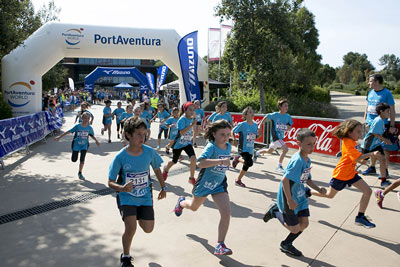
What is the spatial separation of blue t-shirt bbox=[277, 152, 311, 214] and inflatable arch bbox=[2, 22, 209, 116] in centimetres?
1219

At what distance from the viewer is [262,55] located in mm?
15641

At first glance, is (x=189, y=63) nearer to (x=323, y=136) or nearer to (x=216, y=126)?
(x=323, y=136)

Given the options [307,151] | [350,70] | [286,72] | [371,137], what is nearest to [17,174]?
[307,151]

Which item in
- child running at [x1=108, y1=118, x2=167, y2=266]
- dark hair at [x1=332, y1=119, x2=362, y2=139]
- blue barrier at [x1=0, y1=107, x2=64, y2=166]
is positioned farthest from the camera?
blue barrier at [x1=0, y1=107, x2=64, y2=166]

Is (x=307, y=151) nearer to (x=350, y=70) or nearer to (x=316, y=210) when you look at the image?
(x=316, y=210)

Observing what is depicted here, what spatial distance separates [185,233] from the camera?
433cm

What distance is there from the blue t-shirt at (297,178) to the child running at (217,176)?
653mm

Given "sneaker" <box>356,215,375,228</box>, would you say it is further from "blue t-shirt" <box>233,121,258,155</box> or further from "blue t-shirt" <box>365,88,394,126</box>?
"blue t-shirt" <box>365,88,394,126</box>

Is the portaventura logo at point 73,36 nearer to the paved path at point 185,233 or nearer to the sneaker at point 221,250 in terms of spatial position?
the paved path at point 185,233

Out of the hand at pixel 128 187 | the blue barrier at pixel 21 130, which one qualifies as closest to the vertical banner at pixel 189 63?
the blue barrier at pixel 21 130

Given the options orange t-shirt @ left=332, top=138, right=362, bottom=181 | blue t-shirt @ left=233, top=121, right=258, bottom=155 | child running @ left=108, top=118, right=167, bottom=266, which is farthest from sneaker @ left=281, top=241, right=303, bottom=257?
blue t-shirt @ left=233, top=121, right=258, bottom=155

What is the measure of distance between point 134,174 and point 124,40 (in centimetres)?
1217

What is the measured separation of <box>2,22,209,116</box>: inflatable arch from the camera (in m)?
12.9

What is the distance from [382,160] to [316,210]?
83.0 inches
